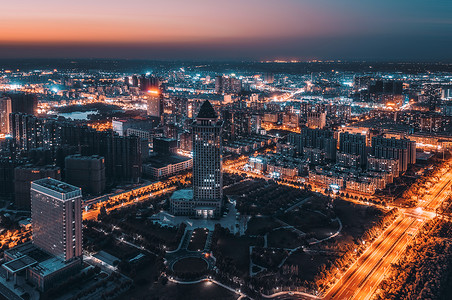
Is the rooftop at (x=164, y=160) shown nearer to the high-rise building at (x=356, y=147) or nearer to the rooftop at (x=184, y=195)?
the rooftop at (x=184, y=195)

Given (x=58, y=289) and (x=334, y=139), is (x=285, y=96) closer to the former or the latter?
(x=334, y=139)

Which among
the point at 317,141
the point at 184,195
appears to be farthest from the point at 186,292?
the point at 317,141

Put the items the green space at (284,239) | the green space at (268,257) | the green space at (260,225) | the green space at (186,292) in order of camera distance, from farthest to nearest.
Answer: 1. the green space at (260,225)
2. the green space at (284,239)
3. the green space at (268,257)
4. the green space at (186,292)

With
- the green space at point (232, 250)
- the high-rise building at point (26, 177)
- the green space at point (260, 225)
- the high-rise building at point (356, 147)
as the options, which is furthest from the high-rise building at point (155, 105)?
the green space at point (232, 250)

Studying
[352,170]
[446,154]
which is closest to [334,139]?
[352,170]

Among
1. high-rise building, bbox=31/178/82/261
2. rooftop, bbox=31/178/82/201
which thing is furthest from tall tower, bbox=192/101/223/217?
rooftop, bbox=31/178/82/201

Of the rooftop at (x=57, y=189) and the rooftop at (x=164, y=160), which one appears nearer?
the rooftop at (x=57, y=189)

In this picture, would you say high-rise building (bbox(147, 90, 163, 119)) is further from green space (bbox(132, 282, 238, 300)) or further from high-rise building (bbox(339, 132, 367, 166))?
green space (bbox(132, 282, 238, 300))
